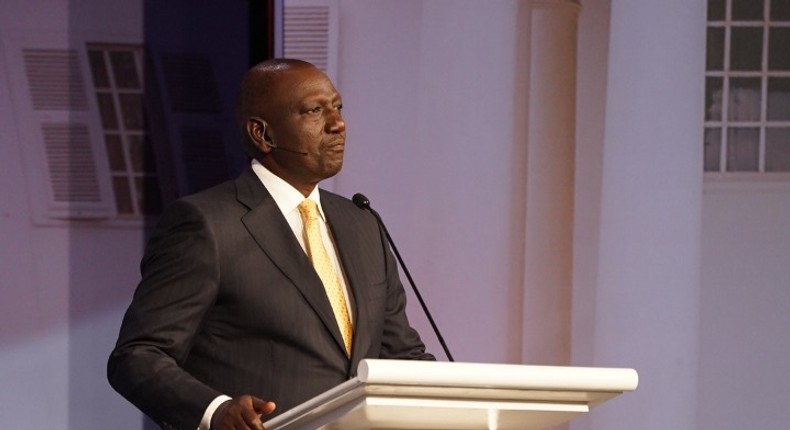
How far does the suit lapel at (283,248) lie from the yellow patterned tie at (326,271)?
4 cm

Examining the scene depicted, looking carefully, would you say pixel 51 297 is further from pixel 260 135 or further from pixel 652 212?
pixel 652 212

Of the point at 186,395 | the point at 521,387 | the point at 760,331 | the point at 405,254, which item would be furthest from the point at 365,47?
the point at 521,387

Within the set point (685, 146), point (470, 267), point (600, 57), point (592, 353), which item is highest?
point (600, 57)

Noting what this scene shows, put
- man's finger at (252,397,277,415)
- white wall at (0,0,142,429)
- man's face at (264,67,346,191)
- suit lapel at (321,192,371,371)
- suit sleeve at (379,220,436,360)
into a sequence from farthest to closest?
white wall at (0,0,142,429) < suit sleeve at (379,220,436,360) < man's face at (264,67,346,191) < suit lapel at (321,192,371,371) < man's finger at (252,397,277,415)

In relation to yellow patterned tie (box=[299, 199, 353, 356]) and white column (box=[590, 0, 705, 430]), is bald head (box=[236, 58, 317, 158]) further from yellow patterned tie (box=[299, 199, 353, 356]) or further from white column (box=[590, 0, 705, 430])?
white column (box=[590, 0, 705, 430])

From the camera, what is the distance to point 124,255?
3.94 m

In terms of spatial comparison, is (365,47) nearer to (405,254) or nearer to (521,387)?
(405,254)

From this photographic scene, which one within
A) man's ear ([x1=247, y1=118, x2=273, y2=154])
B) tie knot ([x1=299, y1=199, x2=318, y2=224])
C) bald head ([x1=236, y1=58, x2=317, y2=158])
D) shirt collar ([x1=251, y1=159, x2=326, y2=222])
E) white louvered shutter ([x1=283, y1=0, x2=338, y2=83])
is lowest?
tie knot ([x1=299, y1=199, x2=318, y2=224])

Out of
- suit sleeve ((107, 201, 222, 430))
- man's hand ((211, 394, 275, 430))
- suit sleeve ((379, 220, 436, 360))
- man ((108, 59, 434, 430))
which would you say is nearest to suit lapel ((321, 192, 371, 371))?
man ((108, 59, 434, 430))

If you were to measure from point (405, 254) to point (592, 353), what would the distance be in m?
0.64

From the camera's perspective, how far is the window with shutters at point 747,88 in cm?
394

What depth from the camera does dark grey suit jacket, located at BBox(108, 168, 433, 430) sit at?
234 cm

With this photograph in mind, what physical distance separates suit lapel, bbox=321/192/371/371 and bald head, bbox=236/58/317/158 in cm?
20

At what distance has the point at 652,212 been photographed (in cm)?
387
